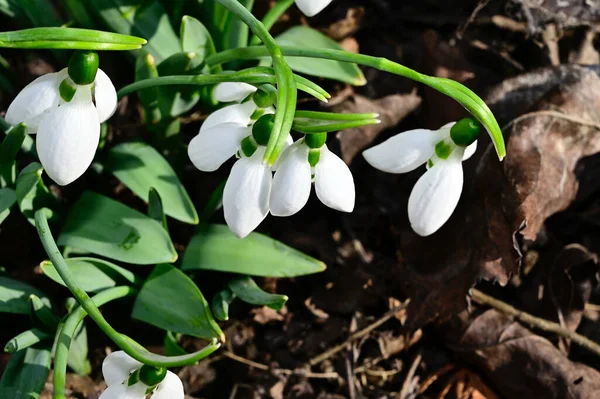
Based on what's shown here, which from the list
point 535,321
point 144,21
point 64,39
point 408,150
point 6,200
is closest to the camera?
point 64,39

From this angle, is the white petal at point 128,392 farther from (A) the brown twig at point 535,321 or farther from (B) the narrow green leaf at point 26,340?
(A) the brown twig at point 535,321

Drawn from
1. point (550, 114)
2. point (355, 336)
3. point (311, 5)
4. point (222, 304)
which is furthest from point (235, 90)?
Result: point (550, 114)

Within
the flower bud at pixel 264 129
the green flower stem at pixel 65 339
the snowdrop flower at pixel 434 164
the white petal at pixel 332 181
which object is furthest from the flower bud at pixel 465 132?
the green flower stem at pixel 65 339

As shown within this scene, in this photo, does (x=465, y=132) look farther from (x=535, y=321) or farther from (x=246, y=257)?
(x=535, y=321)

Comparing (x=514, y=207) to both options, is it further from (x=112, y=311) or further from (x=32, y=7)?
(x=32, y=7)

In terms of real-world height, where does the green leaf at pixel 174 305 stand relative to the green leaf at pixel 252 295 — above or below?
above

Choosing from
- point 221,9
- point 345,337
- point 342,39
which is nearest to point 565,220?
point 345,337

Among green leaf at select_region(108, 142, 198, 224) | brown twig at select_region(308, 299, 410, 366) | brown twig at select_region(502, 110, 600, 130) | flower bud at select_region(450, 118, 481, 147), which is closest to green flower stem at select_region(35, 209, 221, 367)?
green leaf at select_region(108, 142, 198, 224)
